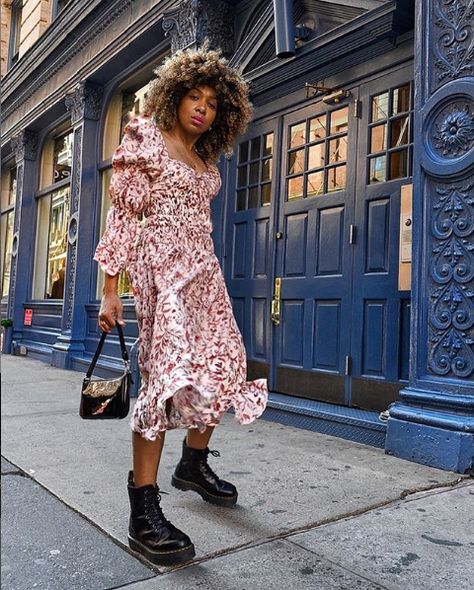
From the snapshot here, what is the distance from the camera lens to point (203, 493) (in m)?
2.77

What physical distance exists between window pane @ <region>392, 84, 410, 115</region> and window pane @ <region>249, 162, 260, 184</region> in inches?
62.4

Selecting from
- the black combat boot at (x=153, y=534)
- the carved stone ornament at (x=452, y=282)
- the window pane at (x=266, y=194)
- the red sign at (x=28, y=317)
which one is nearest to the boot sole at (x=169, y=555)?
the black combat boot at (x=153, y=534)

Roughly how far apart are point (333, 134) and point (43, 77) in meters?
7.10

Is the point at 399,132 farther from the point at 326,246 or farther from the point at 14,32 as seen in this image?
the point at 14,32

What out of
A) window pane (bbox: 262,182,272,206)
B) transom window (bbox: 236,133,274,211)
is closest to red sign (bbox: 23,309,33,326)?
transom window (bbox: 236,133,274,211)

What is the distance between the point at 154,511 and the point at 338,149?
3.58 meters

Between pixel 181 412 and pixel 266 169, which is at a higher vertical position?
pixel 266 169

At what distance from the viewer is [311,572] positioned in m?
2.08

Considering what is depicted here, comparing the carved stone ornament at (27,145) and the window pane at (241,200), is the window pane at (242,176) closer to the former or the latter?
the window pane at (241,200)

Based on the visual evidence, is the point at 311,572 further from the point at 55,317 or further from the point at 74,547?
the point at 55,317

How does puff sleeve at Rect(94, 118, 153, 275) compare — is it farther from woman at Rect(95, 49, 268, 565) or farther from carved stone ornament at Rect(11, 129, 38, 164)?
carved stone ornament at Rect(11, 129, 38, 164)

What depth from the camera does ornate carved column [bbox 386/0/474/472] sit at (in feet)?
11.4

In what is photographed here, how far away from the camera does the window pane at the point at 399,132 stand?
172 inches

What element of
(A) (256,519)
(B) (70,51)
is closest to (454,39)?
(A) (256,519)
